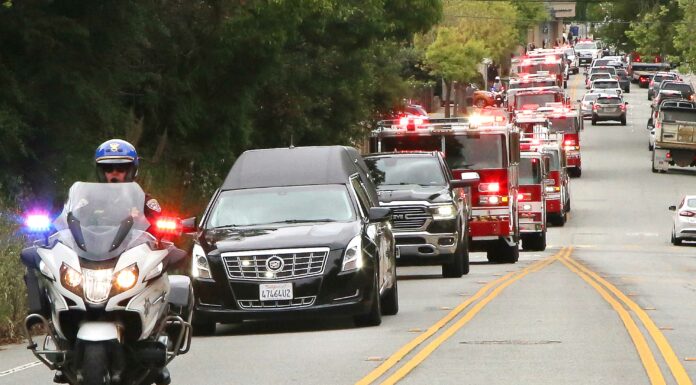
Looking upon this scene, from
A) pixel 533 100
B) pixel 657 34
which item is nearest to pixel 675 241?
pixel 533 100

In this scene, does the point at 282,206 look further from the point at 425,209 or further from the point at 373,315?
the point at 425,209

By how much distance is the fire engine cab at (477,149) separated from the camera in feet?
98.8

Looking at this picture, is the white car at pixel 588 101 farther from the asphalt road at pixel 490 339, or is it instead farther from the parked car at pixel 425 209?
the parked car at pixel 425 209

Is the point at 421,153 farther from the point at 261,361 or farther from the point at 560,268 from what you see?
Answer: the point at 261,361

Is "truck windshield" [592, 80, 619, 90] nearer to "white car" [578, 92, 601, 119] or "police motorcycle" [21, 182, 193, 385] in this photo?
"white car" [578, 92, 601, 119]

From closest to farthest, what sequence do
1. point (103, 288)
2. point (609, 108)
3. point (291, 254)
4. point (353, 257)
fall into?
1. point (103, 288)
2. point (291, 254)
3. point (353, 257)
4. point (609, 108)

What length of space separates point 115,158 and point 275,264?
5981 millimetres

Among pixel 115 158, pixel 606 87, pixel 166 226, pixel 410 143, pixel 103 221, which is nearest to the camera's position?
pixel 103 221

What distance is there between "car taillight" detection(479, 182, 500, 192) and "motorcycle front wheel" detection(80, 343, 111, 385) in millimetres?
21125

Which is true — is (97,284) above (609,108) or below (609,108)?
→ above

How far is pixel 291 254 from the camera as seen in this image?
1644 centimetres

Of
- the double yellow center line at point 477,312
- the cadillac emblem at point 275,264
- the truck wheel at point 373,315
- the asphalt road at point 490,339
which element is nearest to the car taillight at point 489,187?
the asphalt road at point 490,339

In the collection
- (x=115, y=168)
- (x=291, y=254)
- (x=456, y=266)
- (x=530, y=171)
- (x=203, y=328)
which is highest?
(x=115, y=168)

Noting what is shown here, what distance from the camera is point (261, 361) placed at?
A: 1410cm
